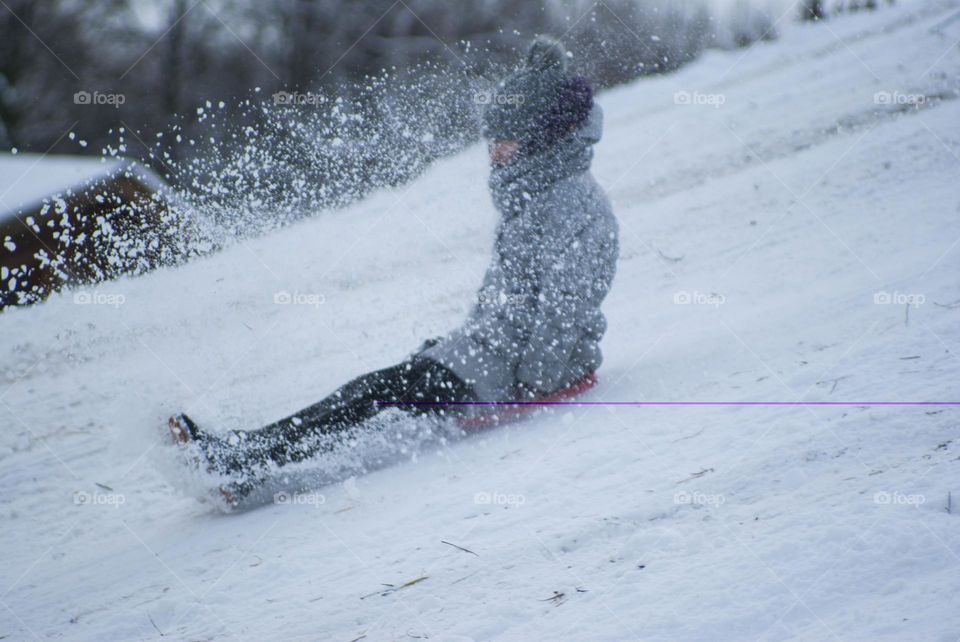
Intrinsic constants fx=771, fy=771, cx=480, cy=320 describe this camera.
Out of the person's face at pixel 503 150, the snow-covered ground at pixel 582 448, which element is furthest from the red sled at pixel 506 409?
the person's face at pixel 503 150

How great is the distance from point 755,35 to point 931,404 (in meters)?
11.4

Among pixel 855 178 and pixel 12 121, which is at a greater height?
pixel 12 121

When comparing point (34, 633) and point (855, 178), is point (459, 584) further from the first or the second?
point (855, 178)

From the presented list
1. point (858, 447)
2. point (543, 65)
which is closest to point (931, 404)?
point (858, 447)

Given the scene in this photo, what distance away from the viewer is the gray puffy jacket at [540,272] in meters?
3.17

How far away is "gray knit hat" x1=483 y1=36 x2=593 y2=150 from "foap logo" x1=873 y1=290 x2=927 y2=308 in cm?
163

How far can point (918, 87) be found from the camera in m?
8.00
